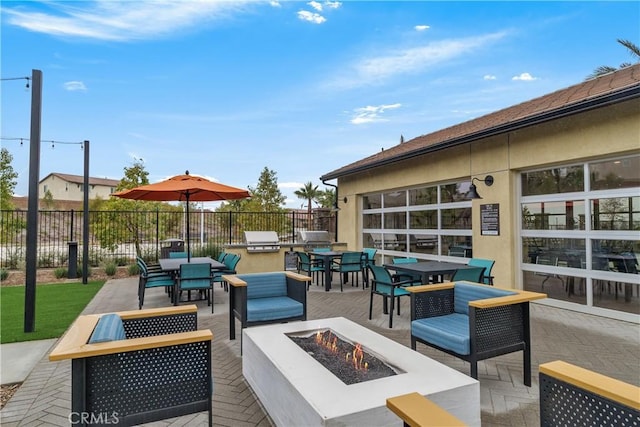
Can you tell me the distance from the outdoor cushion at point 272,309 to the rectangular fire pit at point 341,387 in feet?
2.98

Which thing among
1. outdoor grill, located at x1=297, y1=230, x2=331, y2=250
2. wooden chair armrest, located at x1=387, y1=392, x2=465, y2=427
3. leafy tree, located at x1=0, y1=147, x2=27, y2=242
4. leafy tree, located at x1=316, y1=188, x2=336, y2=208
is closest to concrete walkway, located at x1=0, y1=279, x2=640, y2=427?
wooden chair armrest, located at x1=387, y1=392, x2=465, y2=427

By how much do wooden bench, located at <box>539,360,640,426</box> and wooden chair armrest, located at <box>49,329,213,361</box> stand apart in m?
1.97

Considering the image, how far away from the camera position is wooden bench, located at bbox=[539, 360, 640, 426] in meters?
1.46

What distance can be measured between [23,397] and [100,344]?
1881mm

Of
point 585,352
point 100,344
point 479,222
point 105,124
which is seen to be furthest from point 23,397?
point 105,124

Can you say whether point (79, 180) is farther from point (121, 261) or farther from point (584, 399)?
point (584, 399)

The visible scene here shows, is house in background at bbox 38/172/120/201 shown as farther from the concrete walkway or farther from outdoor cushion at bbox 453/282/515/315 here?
outdoor cushion at bbox 453/282/515/315

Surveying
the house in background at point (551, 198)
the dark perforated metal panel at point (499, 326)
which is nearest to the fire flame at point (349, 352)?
the dark perforated metal panel at point (499, 326)

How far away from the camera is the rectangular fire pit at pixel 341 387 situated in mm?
2084

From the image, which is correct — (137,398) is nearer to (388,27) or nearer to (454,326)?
(454,326)

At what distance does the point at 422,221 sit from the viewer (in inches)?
380

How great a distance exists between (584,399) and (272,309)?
3220mm

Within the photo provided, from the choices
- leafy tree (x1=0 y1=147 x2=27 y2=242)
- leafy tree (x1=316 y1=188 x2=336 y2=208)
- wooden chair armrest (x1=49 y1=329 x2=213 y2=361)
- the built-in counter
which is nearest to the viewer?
wooden chair armrest (x1=49 y1=329 x2=213 y2=361)

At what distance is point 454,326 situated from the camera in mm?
3551
